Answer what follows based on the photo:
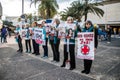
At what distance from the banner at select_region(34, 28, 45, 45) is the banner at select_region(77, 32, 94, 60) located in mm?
2694

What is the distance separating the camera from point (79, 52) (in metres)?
5.96

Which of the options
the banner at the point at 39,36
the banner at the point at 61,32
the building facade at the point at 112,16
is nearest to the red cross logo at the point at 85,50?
the banner at the point at 61,32

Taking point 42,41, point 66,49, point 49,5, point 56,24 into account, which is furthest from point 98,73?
point 49,5

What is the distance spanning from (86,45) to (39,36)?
11.0 feet

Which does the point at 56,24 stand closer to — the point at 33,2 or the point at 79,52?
the point at 79,52

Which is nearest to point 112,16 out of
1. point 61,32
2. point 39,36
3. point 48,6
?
point 48,6

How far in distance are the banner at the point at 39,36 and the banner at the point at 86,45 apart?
2694mm

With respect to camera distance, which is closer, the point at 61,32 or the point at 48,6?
the point at 61,32

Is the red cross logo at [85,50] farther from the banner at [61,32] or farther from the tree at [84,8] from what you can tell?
the tree at [84,8]

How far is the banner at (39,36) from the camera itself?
8.10 meters

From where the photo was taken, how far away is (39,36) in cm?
837

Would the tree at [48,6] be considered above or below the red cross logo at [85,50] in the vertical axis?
above

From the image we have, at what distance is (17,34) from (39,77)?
528cm

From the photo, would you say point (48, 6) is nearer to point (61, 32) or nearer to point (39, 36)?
point (39, 36)
